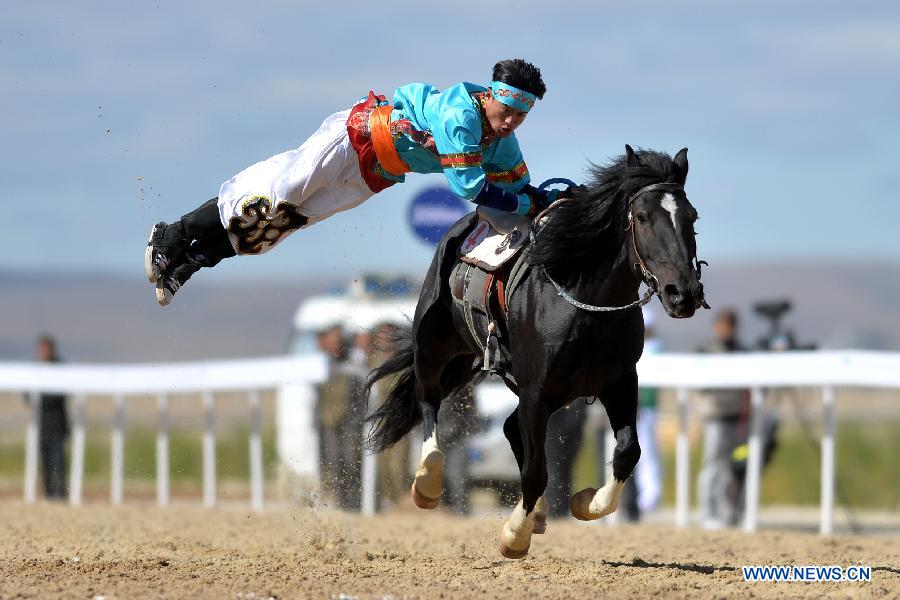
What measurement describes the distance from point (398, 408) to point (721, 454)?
412 centimetres

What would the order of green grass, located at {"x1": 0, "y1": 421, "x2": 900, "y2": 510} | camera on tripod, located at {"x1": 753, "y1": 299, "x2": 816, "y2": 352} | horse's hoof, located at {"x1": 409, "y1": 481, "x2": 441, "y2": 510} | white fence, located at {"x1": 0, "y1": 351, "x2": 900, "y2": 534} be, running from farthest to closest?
1. green grass, located at {"x1": 0, "y1": 421, "x2": 900, "y2": 510}
2. camera on tripod, located at {"x1": 753, "y1": 299, "x2": 816, "y2": 352}
3. white fence, located at {"x1": 0, "y1": 351, "x2": 900, "y2": 534}
4. horse's hoof, located at {"x1": 409, "y1": 481, "x2": 441, "y2": 510}

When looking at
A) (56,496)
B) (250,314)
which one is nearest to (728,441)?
(56,496)

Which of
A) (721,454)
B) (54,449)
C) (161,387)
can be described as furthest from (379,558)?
(54,449)

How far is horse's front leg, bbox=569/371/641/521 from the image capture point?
7293 mm

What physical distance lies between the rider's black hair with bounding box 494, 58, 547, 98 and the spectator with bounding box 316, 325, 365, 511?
431 cm

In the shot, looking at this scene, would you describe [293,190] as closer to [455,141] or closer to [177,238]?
[177,238]

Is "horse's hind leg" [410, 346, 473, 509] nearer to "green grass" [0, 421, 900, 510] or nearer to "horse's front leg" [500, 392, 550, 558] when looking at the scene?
"horse's front leg" [500, 392, 550, 558]

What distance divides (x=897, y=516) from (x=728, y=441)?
339 centimetres

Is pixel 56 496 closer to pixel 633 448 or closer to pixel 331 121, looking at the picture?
pixel 331 121

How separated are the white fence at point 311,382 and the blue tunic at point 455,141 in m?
3.93

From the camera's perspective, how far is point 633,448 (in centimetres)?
730

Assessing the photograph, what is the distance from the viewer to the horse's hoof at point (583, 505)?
24.6 feet

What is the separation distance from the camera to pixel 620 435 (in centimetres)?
735

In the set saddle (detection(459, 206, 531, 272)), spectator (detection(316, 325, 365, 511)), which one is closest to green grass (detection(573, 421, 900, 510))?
spectator (detection(316, 325, 365, 511))
